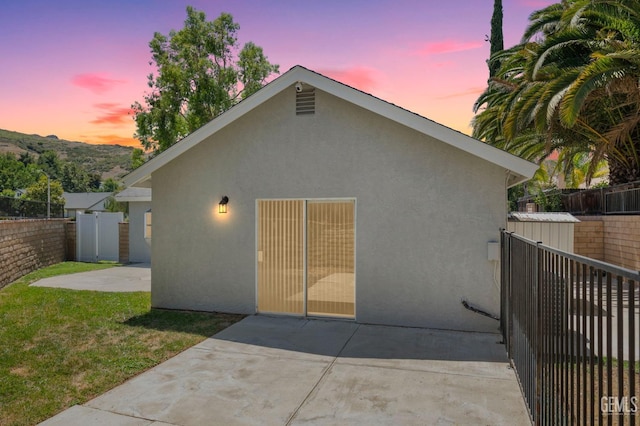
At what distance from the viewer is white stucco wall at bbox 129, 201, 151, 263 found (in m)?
19.5

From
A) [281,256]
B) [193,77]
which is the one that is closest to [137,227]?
[193,77]

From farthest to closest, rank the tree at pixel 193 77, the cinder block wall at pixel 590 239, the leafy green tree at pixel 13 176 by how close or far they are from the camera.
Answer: the leafy green tree at pixel 13 176
the tree at pixel 193 77
the cinder block wall at pixel 590 239

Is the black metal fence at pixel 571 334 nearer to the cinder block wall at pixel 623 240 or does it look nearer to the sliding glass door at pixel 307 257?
the sliding glass door at pixel 307 257

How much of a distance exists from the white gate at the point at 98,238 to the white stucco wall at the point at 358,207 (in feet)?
36.9

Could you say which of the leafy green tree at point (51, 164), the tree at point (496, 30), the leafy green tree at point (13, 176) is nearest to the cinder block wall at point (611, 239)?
the tree at point (496, 30)

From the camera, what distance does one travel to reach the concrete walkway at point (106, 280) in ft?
42.2

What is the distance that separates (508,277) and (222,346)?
4820mm

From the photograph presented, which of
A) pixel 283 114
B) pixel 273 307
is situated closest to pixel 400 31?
pixel 283 114

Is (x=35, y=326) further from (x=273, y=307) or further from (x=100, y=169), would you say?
(x=100, y=169)

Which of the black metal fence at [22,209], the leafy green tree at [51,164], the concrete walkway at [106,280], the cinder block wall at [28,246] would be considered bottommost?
the concrete walkway at [106,280]

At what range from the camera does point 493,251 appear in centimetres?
788

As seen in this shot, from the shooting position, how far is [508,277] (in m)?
6.67

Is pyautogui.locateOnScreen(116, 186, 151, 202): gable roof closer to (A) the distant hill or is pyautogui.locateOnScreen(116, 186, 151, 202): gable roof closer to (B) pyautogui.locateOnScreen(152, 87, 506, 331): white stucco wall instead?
(B) pyautogui.locateOnScreen(152, 87, 506, 331): white stucco wall

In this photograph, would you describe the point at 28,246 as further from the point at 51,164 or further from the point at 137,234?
the point at 51,164
